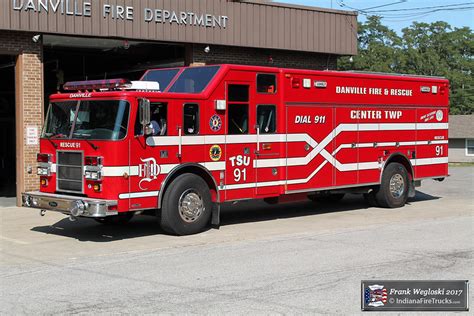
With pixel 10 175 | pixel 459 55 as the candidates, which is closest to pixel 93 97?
pixel 10 175

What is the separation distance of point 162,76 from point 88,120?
2.07 m

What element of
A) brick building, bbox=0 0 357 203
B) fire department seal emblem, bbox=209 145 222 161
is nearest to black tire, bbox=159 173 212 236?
fire department seal emblem, bbox=209 145 222 161

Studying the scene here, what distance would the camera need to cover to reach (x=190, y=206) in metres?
11.6

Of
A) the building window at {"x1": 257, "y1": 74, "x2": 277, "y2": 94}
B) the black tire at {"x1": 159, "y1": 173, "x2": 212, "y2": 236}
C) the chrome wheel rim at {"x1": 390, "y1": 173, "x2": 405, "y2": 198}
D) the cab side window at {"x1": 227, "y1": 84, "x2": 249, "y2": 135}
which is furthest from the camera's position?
the chrome wheel rim at {"x1": 390, "y1": 173, "x2": 405, "y2": 198}

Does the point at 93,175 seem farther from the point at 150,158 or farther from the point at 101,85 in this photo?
the point at 101,85

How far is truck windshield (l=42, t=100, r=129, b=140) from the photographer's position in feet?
35.6

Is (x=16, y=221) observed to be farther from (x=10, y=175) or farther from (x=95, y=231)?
(x=10, y=175)

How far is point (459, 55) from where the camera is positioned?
8062cm

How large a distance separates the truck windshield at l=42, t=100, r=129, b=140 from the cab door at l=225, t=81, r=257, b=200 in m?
2.14

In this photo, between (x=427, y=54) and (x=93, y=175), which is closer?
(x=93, y=175)

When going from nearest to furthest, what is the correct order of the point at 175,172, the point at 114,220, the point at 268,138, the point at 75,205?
the point at 75,205
the point at 175,172
the point at 268,138
the point at 114,220

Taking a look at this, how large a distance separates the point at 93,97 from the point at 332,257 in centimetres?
464

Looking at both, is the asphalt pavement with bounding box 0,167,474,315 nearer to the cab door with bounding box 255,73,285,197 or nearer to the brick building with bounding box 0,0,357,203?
the cab door with bounding box 255,73,285,197

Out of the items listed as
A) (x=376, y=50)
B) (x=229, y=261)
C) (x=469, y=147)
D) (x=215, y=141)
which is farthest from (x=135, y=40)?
(x=376, y=50)
